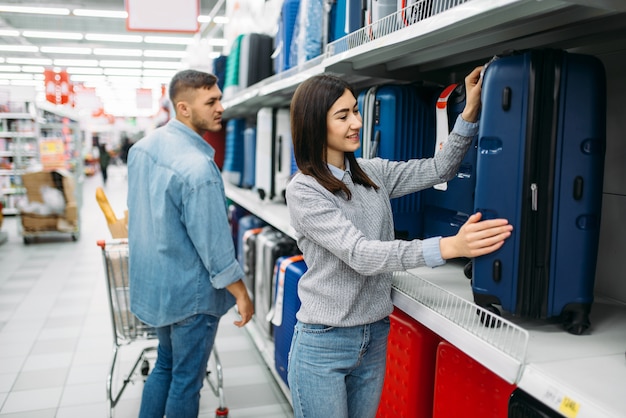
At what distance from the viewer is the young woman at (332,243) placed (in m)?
1.44

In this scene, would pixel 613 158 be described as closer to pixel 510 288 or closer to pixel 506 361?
pixel 510 288

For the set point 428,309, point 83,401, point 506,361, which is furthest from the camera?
point 83,401

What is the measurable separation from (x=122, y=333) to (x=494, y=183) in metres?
2.15

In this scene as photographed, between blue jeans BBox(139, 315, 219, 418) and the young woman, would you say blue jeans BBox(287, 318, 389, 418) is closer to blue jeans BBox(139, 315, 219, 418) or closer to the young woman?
the young woman

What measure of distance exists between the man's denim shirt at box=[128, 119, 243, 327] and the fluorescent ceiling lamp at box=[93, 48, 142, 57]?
1603 cm

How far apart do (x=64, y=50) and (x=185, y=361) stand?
17.2 metres

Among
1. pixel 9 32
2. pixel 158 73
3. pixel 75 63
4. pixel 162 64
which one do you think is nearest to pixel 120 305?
pixel 9 32

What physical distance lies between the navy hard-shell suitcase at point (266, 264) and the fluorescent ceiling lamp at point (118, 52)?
597 inches

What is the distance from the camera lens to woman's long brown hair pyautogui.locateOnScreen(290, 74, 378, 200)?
4.77 ft

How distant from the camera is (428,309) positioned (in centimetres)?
140

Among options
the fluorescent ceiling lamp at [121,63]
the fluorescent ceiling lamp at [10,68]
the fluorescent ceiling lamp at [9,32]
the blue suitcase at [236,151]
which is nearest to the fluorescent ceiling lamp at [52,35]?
the fluorescent ceiling lamp at [9,32]

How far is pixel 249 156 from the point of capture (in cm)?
412

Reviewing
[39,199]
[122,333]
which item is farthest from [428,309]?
[39,199]

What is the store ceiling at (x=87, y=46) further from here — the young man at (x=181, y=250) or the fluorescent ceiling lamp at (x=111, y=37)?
the young man at (x=181, y=250)
